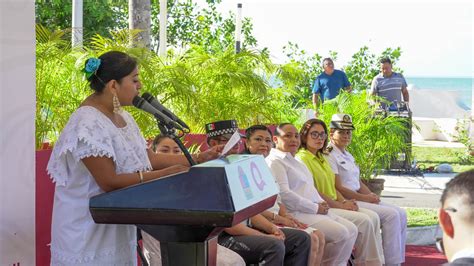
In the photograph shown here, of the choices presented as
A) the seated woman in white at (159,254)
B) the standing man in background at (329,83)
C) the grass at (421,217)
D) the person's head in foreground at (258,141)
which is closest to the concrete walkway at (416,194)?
the grass at (421,217)

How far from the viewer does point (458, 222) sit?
1986 millimetres

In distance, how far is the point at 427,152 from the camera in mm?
18688

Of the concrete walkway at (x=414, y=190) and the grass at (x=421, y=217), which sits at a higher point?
the concrete walkway at (x=414, y=190)

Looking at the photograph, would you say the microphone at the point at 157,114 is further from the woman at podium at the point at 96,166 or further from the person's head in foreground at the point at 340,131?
the person's head in foreground at the point at 340,131

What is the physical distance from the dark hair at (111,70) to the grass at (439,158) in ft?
37.5

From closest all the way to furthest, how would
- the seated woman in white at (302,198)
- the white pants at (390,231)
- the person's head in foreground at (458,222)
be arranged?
the person's head in foreground at (458,222) < the seated woman in white at (302,198) < the white pants at (390,231)

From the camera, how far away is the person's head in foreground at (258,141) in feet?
18.7

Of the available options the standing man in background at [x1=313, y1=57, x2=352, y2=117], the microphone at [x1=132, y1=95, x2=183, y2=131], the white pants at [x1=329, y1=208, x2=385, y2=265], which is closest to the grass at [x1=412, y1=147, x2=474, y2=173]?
the standing man in background at [x1=313, y1=57, x2=352, y2=117]

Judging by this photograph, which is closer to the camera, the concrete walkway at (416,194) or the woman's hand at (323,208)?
the woman's hand at (323,208)

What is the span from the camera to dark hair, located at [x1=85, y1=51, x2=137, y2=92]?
11.8ft

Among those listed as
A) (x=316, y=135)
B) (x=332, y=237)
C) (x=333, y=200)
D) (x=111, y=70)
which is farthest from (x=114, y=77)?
(x=333, y=200)

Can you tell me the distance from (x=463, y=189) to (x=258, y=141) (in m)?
3.66

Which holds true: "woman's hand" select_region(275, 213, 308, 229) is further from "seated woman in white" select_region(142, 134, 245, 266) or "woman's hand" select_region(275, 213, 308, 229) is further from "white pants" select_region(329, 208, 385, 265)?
"seated woman in white" select_region(142, 134, 245, 266)

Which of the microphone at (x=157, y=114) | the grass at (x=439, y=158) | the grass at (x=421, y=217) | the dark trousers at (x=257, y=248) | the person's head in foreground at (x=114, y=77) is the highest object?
the person's head in foreground at (x=114, y=77)
